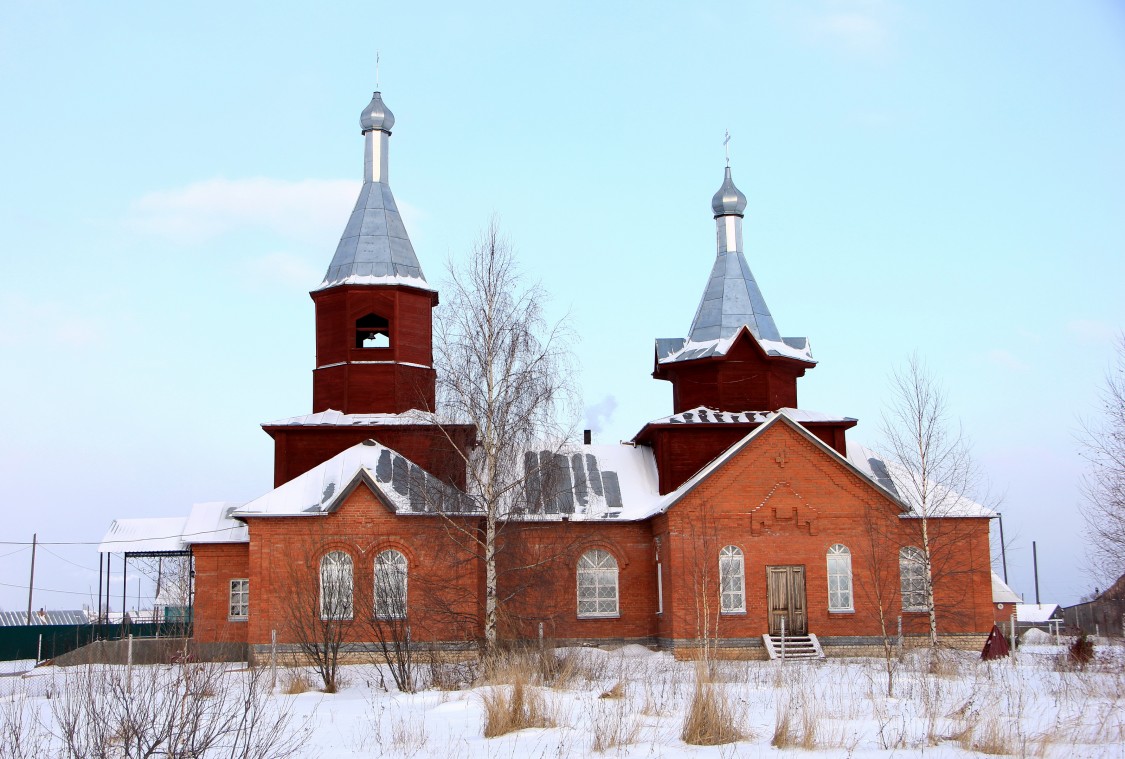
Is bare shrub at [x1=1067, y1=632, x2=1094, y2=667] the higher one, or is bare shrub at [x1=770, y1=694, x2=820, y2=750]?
bare shrub at [x1=770, y1=694, x2=820, y2=750]

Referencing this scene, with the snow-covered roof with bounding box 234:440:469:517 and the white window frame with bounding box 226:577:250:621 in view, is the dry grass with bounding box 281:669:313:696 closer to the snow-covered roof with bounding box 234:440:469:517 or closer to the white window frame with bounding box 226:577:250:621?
the snow-covered roof with bounding box 234:440:469:517

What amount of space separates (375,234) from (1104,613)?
2720 centimetres

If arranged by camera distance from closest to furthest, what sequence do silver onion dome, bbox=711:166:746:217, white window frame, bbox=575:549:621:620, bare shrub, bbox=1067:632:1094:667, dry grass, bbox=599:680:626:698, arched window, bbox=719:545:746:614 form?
dry grass, bbox=599:680:626:698
bare shrub, bbox=1067:632:1094:667
arched window, bbox=719:545:746:614
white window frame, bbox=575:549:621:620
silver onion dome, bbox=711:166:746:217

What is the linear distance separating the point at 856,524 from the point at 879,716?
44.4 ft

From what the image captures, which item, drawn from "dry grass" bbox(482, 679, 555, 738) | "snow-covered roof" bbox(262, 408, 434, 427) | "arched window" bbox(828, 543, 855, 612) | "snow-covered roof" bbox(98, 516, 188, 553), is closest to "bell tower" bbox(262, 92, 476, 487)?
"snow-covered roof" bbox(262, 408, 434, 427)

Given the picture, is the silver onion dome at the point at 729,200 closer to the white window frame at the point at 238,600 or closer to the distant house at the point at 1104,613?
the distant house at the point at 1104,613

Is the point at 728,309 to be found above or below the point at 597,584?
above

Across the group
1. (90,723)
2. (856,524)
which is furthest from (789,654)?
(90,723)

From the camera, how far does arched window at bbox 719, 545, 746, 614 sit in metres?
25.2

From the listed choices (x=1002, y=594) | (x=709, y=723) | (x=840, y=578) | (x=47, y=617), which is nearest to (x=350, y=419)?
(x=840, y=578)

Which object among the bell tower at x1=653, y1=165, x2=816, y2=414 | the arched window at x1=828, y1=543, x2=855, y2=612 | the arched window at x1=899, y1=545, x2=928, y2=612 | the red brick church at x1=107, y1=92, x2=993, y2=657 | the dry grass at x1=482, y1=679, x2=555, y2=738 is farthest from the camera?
the bell tower at x1=653, y1=165, x2=816, y2=414

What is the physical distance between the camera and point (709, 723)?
11.1 metres

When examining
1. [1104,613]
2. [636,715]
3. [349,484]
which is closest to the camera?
[636,715]

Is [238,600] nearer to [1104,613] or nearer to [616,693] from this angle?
[616,693]
